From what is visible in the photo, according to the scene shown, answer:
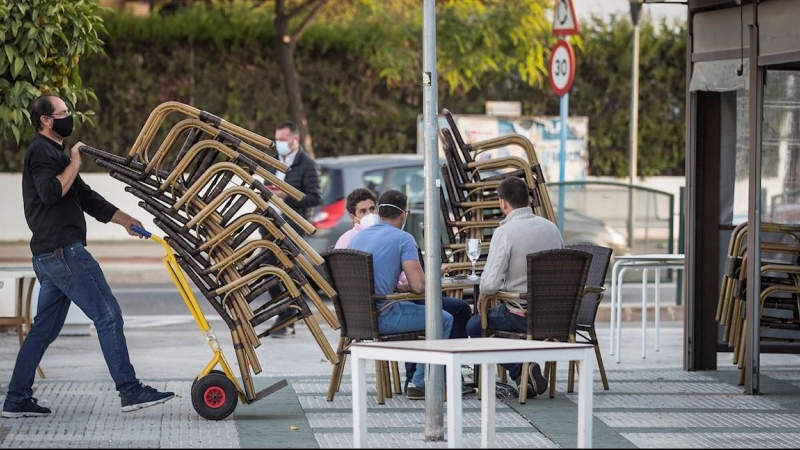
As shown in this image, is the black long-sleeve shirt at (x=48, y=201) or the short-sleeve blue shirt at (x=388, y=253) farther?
the short-sleeve blue shirt at (x=388, y=253)

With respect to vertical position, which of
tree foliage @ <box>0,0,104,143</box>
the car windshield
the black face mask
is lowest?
the car windshield

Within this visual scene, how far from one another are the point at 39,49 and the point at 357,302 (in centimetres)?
293

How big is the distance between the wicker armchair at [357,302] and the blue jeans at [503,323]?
0.44 metres

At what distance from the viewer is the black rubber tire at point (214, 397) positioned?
27.1 feet

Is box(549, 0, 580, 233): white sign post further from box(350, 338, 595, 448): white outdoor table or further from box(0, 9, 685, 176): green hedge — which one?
box(350, 338, 595, 448): white outdoor table

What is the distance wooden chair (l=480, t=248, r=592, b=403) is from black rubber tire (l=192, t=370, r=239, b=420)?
1.82 meters

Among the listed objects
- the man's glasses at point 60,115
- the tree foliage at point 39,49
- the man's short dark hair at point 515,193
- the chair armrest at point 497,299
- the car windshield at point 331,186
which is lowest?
the chair armrest at point 497,299

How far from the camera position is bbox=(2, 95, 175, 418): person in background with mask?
27.3 feet

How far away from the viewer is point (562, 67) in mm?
16109

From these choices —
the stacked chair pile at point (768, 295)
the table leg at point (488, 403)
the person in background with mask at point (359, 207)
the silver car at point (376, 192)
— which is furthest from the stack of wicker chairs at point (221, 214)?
the silver car at point (376, 192)

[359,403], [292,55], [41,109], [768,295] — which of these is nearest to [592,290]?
[768,295]

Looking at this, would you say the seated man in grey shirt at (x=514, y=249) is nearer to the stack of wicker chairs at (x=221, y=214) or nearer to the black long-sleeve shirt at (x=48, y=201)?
the stack of wicker chairs at (x=221, y=214)

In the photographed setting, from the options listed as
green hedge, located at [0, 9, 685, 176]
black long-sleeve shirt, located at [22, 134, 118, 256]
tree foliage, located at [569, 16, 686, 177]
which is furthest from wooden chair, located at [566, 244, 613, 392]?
tree foliage, located at [569, 16, 686, 177]

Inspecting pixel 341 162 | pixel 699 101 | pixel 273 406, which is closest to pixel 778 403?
pixel 699 101
